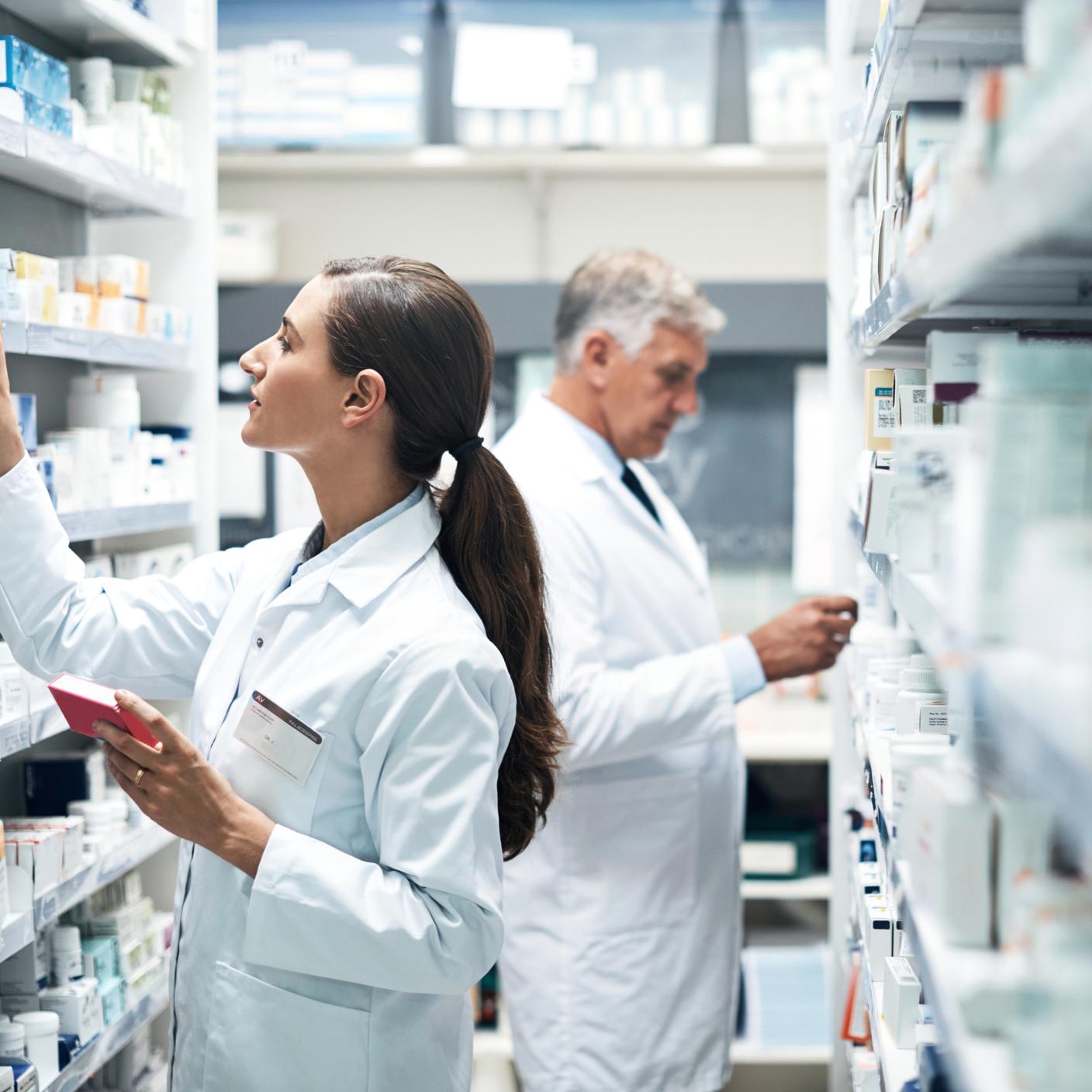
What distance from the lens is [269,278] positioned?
13.9 feet

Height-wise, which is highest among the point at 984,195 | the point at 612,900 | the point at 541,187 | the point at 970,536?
the point at 541,187

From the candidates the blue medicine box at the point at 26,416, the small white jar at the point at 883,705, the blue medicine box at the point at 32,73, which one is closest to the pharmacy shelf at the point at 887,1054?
the small white jar at the point at 883,705

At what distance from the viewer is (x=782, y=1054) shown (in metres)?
3.58

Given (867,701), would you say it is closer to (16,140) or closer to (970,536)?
(970,536)

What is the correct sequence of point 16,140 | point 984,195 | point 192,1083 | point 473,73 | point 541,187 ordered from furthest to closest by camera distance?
1. point 541,187
2. point 473,73
3. point 16,140
4. point 192,1083
5. point 984,195

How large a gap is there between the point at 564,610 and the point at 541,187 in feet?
7.04

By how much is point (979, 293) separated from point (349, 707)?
0.88m

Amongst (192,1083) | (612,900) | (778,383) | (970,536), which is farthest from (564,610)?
(778,383)

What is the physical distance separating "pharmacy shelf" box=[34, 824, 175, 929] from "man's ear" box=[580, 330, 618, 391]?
1297mm

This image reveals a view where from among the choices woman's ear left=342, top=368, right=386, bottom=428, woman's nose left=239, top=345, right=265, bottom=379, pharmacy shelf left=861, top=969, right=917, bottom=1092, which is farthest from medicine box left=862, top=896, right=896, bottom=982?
woman's nose left=239, top=345, right=265, bottom=379

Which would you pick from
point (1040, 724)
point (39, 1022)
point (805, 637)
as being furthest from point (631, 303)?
point (1040, 724)

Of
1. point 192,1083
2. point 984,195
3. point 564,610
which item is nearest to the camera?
point 984,195

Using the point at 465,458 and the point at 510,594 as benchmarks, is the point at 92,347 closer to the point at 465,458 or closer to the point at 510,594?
the point at 465,458

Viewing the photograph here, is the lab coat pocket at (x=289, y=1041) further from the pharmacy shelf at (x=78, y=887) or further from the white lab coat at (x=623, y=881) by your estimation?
the white lab coat at (x=623, y=881)
